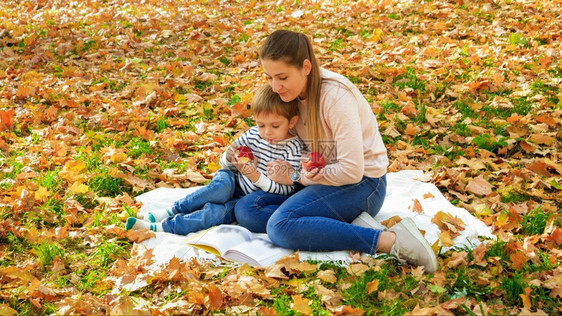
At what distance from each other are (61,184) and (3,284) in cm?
131

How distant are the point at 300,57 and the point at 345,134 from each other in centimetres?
55

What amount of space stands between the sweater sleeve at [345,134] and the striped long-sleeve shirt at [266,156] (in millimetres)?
409

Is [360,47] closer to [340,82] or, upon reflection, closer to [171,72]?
[171,72]

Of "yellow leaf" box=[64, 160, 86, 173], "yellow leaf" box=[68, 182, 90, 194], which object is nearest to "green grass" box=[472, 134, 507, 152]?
"yellow leaf" box=[68, 182, 90, 194]

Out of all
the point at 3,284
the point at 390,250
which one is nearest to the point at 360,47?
the point at 390,250

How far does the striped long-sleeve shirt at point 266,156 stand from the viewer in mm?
3475

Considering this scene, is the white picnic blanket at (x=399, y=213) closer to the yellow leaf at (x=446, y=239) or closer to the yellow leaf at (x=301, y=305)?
the yellow leaf at (x=446, y=239)

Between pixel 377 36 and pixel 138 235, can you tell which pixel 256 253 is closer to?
pixel 138 235

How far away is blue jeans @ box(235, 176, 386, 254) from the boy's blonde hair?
1.73 feet

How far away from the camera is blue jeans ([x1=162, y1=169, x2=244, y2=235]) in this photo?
3451 millimetres

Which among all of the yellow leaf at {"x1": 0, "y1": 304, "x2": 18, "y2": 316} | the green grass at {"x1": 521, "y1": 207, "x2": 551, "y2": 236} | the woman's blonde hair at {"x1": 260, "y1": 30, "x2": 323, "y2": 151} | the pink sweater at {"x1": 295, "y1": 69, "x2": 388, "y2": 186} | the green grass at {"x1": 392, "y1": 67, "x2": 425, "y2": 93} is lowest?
the green grass at {"x1": 521, "y1": 207, "x2": 551, "y2": 236}

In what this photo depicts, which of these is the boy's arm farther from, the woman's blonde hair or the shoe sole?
the shoe sole

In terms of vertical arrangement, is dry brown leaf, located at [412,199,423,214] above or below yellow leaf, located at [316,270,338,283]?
below

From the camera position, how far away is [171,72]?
6.82 m
